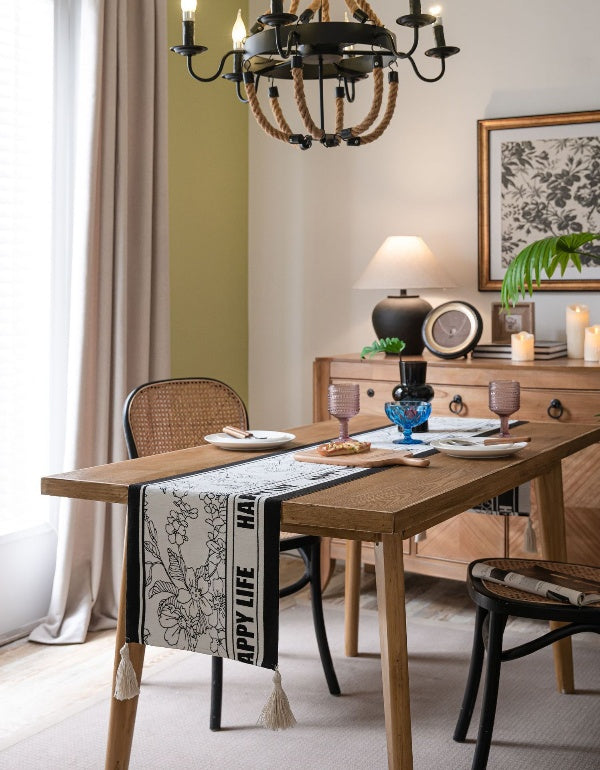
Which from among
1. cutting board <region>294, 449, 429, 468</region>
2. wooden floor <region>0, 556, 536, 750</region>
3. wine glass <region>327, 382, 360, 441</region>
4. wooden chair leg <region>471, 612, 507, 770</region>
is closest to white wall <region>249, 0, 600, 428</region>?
wooden floor <region>0, 556, 536, 750</region>

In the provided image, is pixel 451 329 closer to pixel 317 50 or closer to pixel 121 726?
pixel 317 50

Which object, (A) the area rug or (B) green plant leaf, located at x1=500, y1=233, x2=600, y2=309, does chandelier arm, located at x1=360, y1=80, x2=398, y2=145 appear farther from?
(A) the area rug

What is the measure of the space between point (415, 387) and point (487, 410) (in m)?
0.84

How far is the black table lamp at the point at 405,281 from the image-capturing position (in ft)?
12.7

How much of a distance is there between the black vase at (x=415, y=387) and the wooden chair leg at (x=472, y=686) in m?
0.63

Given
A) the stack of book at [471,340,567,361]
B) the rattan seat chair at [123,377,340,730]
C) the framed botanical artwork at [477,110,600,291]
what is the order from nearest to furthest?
the rattan seat chair at [123,377,340,730] < the stack of book at [471,340,567,361] < the framed botanical artwork at [477,110,600,291]

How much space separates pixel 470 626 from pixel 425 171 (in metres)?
1.89

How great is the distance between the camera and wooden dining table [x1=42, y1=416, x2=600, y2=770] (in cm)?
180

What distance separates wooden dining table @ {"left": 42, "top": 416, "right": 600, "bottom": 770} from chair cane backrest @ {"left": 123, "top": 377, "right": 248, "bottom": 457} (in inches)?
13.0

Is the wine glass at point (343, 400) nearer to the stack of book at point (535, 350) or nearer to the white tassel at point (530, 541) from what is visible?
the white tassel at point (530, 541)

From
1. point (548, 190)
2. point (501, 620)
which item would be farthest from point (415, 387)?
point (548, 190)

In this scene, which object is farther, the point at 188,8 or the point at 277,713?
the point at 188,8

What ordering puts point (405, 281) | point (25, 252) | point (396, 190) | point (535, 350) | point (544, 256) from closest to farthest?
point (544, 256), point (25, 252), point (535, 350), point (405, 281), point (396, 190)

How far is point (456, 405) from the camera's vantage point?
11.8 feet
